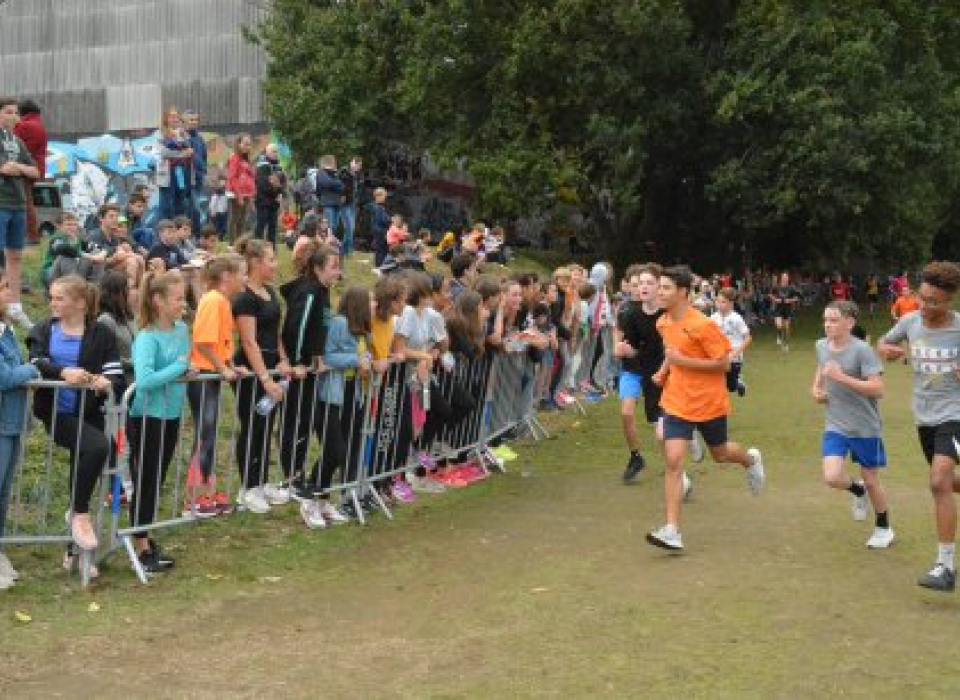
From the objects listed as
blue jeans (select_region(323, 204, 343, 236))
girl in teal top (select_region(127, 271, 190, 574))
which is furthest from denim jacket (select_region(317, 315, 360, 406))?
blue jeans (select_region(323, 204, 343, 236))

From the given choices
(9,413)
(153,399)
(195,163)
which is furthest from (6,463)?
(195,163)

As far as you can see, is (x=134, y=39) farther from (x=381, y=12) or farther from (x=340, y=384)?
(x=340, y=384)

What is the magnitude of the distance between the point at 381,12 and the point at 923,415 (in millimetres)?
29722

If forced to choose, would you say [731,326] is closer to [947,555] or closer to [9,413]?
[947,555]

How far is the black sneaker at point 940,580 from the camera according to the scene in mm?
7125

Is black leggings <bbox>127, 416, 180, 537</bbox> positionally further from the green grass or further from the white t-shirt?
the white t-shirt

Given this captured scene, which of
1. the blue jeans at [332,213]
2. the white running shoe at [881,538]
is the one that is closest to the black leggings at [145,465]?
the white running shoe at [881,538]

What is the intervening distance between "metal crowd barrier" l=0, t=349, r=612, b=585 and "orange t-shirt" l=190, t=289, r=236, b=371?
196 millimetres

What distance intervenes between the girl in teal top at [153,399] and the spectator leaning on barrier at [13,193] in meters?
3.97

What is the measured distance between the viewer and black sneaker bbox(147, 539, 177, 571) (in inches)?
296

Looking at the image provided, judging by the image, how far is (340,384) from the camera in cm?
918

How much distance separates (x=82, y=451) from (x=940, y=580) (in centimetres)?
527

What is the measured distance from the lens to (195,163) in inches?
707

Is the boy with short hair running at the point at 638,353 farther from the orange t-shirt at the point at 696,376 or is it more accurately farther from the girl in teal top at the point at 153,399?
the girl in teal top at the point at 153,399
